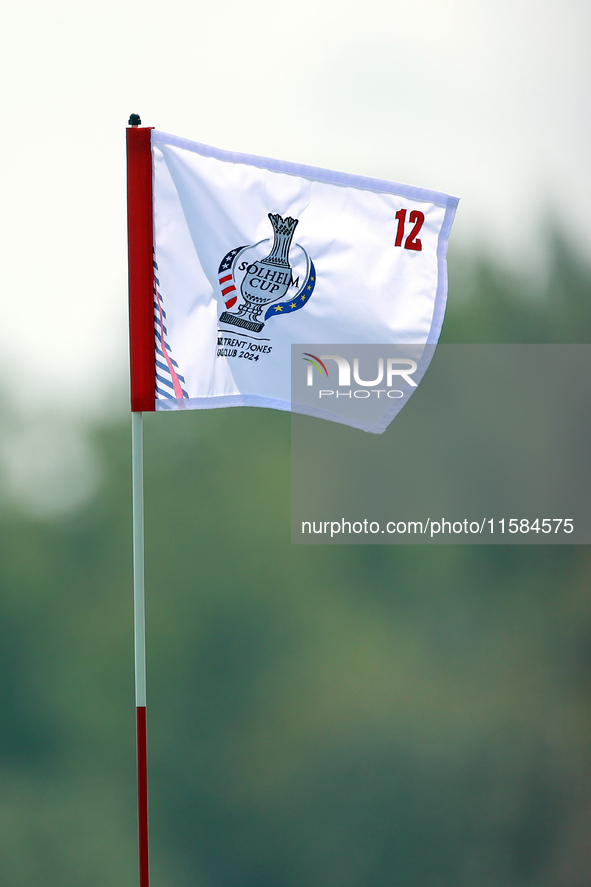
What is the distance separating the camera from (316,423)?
10180 millimetres

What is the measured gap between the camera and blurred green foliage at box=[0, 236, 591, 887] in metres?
10.2

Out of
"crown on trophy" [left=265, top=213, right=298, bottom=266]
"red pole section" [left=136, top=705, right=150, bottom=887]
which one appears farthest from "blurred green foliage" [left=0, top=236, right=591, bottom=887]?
"crown on trophy" [left=265, top=213, right=298, bottom=266]

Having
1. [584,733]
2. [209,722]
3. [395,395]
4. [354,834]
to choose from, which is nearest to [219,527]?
[209,722]

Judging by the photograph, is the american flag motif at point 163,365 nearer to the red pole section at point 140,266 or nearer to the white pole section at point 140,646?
the red pole section at point 140,266

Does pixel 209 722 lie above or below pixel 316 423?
below

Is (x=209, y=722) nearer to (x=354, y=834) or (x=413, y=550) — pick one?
(x=354, y=834)

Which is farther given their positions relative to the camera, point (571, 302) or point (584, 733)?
point (571, 302)

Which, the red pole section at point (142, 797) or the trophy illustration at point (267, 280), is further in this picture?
the trophy illustration at point (267, 280)

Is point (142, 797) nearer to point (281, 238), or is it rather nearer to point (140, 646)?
point (140, 646)

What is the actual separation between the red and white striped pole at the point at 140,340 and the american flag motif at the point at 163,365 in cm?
2

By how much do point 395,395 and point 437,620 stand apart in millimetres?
8902

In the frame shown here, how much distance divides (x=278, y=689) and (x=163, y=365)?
9.16 m

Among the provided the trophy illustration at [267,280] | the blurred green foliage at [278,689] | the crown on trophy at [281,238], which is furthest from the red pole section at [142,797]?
the blurred green foliage at [278,689]

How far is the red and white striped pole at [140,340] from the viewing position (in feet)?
5.90
